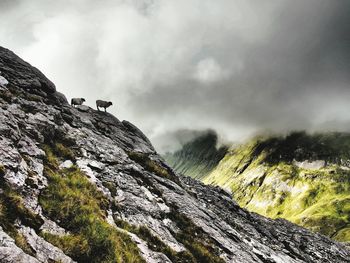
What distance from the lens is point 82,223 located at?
42.6 ft

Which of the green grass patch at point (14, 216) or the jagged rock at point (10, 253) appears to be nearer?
the jagged rock at point (10, 253)

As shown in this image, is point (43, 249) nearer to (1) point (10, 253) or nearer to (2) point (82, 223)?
(1) point (10, 253)

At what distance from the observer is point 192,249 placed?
17250 mm

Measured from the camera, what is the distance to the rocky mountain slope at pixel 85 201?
11.5 meters

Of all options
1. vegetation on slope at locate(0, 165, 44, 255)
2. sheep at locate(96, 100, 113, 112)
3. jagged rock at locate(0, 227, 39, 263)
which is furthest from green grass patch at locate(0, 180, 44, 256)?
sheep at locate(96, 100, 113, 112)

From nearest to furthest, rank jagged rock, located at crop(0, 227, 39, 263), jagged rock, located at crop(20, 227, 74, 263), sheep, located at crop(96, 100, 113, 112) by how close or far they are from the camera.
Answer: jagged rock, located at crop(0, 227, 39, 263), jagged rock, located at crop(20, 227, 74, 263), sheep, located at crop(96, 100, 113, 112)

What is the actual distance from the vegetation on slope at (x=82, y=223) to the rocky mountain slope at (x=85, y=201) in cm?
4

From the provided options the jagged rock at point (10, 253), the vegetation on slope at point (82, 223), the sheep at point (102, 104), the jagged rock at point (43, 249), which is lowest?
the jagged rock at point (10, 253)

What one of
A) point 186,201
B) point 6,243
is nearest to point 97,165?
point 186,201

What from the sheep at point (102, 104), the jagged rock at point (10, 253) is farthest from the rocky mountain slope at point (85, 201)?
the sheep at point (102, 104)

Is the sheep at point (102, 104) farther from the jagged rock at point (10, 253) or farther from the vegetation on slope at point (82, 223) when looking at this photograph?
the jagged rock at point (10, 253)

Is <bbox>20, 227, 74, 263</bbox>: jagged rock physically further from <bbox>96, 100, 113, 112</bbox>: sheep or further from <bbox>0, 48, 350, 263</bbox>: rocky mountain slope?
<bbox>96, 100, 113, 112</bbox>: sheep

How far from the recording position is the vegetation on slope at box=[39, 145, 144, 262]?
11609 millimetres

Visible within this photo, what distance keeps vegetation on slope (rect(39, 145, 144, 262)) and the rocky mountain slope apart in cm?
4
